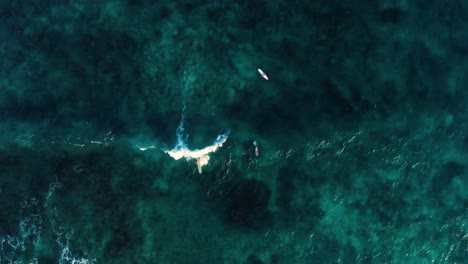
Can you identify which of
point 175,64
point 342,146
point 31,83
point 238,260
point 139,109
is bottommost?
point 238,260

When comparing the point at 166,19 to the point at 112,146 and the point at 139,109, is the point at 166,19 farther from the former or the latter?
the point at 112,146

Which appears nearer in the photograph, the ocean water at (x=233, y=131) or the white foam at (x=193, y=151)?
the ocean water at (x=233, y=131)

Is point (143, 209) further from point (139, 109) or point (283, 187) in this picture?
point (283, 187)

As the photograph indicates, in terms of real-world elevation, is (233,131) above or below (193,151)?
above

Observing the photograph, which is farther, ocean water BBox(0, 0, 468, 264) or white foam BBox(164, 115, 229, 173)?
white foam BBox(164, 115, 229, 173)

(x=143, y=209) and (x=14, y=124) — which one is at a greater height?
(x=14, y=124)

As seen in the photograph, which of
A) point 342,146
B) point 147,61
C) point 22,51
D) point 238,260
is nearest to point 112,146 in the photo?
point 147,61

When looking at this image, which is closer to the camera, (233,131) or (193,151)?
(193,151)
